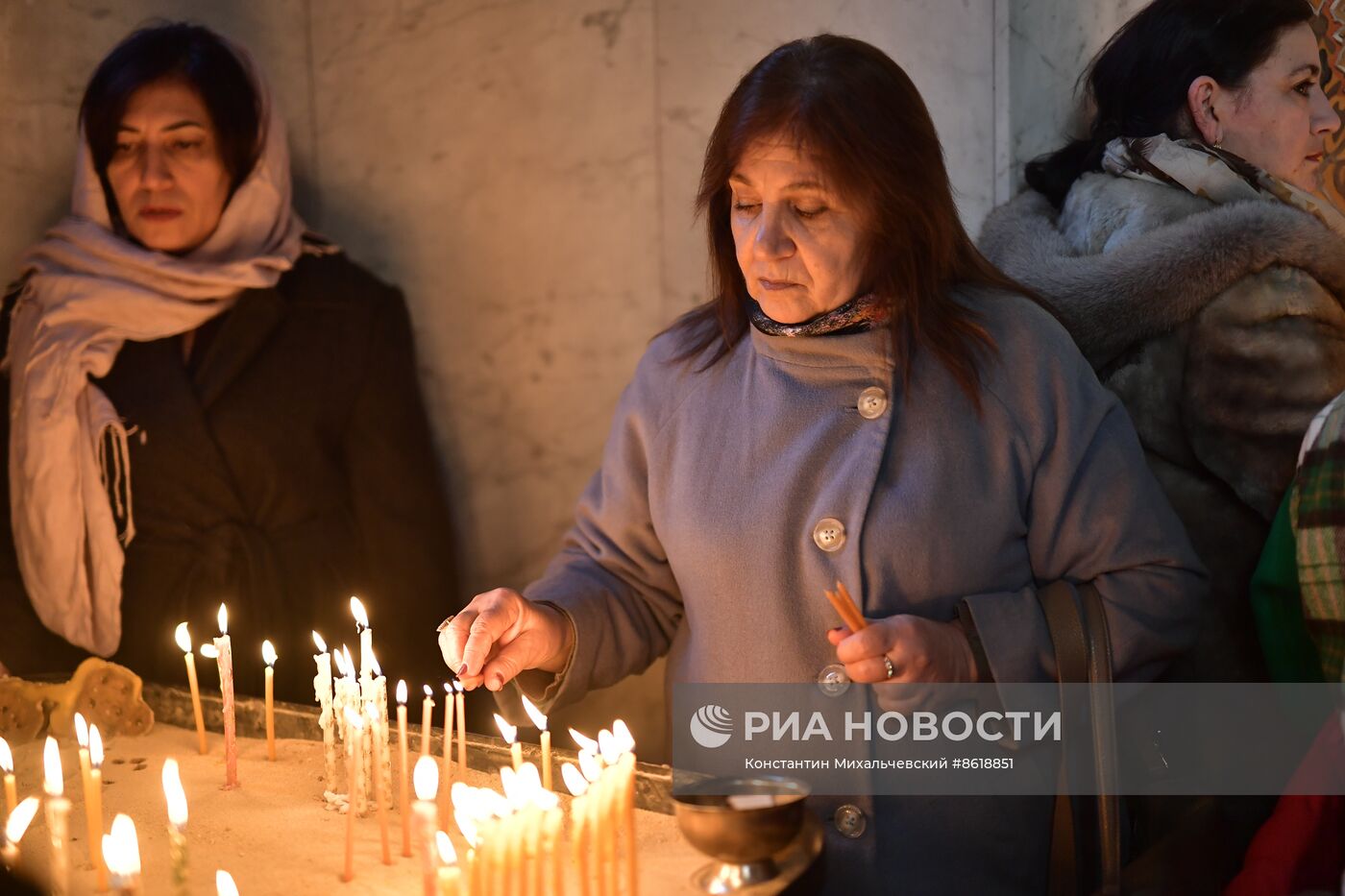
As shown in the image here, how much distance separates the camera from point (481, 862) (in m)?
1.56

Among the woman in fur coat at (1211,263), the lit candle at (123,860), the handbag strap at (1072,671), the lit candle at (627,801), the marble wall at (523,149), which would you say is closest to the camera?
the lit candle at (123,860)

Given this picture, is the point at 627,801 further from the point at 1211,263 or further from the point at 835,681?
the point at 1211,263

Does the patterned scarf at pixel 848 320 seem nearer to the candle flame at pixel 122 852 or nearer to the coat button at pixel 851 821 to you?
the coat button at pixel 851 821

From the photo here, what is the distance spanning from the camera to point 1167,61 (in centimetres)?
252

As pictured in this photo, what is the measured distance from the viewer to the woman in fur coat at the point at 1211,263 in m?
2.29

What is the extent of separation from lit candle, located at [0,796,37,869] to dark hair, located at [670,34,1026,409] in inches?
52.9

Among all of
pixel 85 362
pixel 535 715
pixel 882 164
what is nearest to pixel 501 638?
pixel 535 715

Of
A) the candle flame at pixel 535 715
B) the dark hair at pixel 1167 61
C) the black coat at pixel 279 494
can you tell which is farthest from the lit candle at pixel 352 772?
the dark hair at pixel 1167 61

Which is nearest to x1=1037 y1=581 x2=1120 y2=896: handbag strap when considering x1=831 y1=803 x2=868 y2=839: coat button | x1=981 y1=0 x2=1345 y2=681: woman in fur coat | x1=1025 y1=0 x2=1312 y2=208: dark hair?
x1=831 y1=803 x2=868 y2=839: coat button

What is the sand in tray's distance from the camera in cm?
193

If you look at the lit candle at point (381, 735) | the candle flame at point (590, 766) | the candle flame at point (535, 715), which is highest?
the candle flame at point (590, 766)

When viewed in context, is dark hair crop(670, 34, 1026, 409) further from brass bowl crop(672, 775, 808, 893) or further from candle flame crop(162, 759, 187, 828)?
candle flame crop(162, 759, 187, 828)

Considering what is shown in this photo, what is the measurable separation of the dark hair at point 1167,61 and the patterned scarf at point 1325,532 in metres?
0.88

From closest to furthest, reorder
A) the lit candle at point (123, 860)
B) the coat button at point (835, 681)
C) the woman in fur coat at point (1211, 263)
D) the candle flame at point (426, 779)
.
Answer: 1. the lit candle at point (123, 860)
2. the candle flame at point (426, 779)
3. the coat button at point (835, 681)
4. the woman in fur coat at point (1211, 263)
